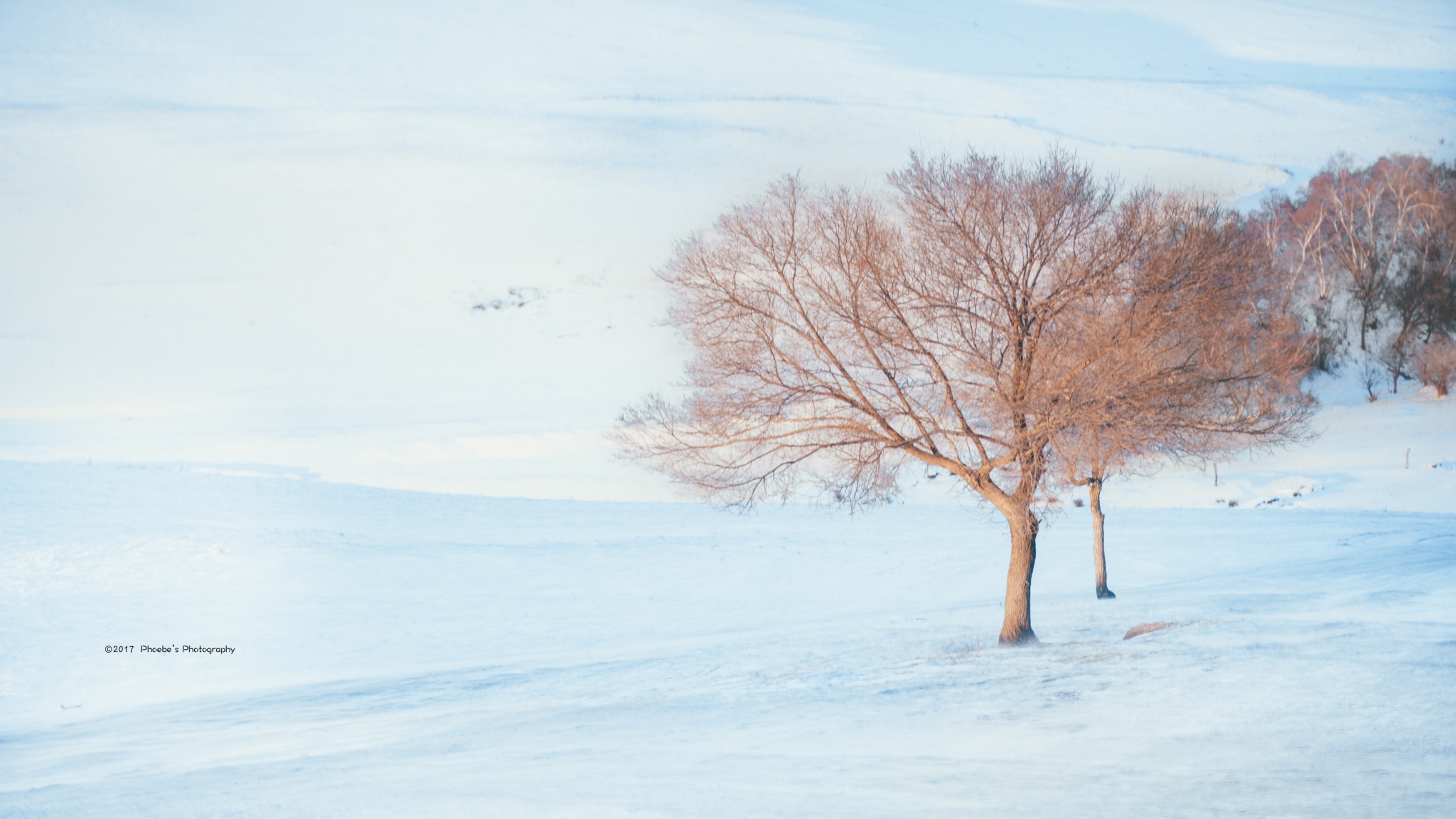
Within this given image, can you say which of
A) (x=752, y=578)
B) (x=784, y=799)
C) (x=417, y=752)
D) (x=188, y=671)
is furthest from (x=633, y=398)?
(x=784, y=799)

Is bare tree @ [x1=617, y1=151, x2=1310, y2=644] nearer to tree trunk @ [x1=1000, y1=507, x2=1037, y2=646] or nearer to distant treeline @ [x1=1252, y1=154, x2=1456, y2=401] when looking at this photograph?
tree trunk @ [x1=1000, y1=507, x2=1037, y2=646]

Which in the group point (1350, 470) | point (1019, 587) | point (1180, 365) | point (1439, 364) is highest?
point (1439, 364)

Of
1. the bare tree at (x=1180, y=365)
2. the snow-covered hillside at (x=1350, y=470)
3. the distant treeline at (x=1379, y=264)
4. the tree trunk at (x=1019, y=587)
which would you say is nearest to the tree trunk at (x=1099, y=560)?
the bare tree at (x=1180, y=365)

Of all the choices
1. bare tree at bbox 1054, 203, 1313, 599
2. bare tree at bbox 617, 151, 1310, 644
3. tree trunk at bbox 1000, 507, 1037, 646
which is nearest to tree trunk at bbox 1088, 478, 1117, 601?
bare tree at bbox 1054, 203, 1313, 599

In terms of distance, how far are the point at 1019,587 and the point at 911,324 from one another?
400cm

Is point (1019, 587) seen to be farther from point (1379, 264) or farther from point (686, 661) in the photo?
point (1379, 264)

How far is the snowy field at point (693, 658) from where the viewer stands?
24.0 ft

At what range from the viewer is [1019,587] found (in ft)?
47.2

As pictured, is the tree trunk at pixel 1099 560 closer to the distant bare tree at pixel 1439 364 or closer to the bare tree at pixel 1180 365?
the bare tree at pixel 1180 365

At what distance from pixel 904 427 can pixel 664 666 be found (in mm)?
4823

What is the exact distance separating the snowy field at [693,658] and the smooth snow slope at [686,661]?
7 centimetres

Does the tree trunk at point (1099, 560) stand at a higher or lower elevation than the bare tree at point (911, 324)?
lower

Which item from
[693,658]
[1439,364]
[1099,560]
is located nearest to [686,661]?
[693,658]

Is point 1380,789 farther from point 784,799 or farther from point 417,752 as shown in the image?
point 417,752
